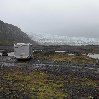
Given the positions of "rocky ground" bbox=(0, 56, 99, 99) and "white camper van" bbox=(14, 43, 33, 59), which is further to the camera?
"white camper van" bbox=(14, 43, 33, 59)

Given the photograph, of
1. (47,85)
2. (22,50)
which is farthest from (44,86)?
(22,50)

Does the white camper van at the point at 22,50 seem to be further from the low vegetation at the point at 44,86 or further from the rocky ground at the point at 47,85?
the low vegetation at the point at 44,86

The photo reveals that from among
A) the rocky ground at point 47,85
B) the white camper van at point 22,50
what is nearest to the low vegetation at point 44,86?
the rocky ground at point 47,85

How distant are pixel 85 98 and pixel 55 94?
3.23 metres

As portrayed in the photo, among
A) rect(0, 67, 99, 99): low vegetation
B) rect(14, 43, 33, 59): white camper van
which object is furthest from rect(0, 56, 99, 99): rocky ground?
rect(14, 43, 33, 59): white camper van

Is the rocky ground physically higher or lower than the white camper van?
lower

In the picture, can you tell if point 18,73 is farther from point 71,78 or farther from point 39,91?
point 39,91

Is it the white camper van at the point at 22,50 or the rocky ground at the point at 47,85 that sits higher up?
the white camper van at the point at 22,50

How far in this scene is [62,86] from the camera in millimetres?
34750

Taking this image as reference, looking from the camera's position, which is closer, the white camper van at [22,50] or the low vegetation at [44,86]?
the low vegetation at [44,86]

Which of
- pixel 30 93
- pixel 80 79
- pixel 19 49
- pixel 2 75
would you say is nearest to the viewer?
pixel 30 93

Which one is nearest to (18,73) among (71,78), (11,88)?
(71,78)

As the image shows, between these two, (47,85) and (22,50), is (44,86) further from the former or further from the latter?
(22,50)

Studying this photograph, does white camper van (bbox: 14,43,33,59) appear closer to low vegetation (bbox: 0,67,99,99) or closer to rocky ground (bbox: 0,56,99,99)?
rocky ground (bbox: 0,56,99,99)
